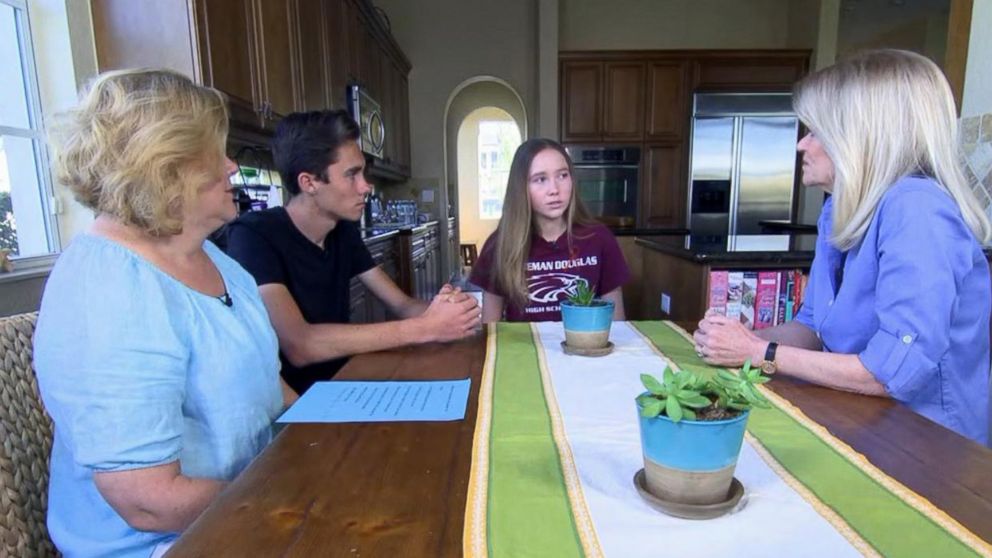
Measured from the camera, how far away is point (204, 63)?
2.00m

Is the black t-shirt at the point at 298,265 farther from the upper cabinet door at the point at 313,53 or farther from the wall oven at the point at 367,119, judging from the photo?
the wall oven at the point at 367,119

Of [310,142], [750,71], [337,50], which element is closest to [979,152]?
[310,142]

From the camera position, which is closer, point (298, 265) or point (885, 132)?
point (885, 132)

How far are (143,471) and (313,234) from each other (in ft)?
3.06

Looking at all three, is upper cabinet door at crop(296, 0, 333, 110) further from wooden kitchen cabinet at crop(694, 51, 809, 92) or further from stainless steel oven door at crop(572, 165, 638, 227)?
wooden kitchen cabinet at crop(694, 51, 809, 92)

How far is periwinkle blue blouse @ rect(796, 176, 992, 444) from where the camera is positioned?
835 mm

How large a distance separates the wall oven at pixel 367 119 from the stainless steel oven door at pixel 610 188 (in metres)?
1.95

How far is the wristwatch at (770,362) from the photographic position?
927 mm

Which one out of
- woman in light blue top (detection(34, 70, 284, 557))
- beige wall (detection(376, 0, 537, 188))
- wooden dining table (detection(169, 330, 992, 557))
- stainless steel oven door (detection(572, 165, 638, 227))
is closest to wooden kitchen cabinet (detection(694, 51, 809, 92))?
stainless steel oven door (detection(572, 165, 638, 227))

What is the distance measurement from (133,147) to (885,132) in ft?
3.87

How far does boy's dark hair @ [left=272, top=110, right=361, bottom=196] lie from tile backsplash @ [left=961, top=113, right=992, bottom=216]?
1.96 meters

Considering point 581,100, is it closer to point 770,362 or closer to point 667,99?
point 667,99

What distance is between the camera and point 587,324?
3.45 feet

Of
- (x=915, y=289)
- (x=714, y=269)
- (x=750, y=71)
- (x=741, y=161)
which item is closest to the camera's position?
(x=915, y=289)
